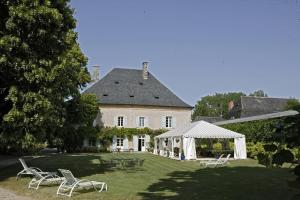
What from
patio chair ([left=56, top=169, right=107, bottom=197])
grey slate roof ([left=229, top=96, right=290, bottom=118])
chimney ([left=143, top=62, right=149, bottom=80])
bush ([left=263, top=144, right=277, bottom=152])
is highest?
chimney ([left=143, top=62, right=149, bottom=80])

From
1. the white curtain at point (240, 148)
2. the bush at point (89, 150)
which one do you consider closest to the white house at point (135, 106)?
the bush at point (89, 150)

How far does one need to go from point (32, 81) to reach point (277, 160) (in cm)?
1229

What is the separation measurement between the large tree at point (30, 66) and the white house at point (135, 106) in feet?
99.7

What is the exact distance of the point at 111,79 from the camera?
49594 mm

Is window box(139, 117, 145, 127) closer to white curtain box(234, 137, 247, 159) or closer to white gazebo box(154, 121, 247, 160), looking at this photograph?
white gazebo box(154, 121, 247, 160)

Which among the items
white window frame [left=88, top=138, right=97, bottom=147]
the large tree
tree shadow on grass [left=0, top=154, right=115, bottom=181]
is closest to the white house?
white window frame [left=88, top=138, right=97, bottom=147]

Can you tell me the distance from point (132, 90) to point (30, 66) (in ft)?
117

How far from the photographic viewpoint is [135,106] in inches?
1849

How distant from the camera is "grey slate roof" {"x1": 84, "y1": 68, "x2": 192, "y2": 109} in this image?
47125 mm

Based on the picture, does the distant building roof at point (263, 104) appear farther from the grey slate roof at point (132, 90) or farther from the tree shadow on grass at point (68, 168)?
the tree shadow on grass at point (68, 168)

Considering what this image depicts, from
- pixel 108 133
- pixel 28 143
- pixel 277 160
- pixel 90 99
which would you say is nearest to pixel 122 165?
pixel 28 143

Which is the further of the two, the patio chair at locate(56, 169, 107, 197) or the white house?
the white house

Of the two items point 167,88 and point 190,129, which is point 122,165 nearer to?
point 190,129

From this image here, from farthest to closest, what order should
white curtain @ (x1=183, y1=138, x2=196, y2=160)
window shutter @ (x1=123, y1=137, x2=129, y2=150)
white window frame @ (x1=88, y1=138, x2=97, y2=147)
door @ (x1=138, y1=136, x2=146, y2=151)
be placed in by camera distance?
1. door @ (x1=138, y1=136, x2=146, y2=151)
2. window shutter @ (x1=123, y1=137, x2=129, y2=150)
3. white window frame @ (x1=88, y1=138, x2=97, y2=147)
4. white curtain @ (x1=183, y1=138, x2=196, y2=160)
